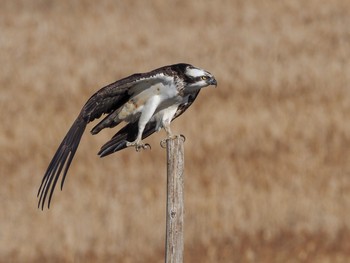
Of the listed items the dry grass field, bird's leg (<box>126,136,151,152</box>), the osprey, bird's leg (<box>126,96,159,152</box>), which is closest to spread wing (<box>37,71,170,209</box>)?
the osprey

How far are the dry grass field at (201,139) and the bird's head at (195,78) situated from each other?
5671 mm

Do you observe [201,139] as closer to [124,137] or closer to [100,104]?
Answer: [124,137]

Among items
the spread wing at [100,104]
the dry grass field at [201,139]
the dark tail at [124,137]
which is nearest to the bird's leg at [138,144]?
the dark tail at [124,137]

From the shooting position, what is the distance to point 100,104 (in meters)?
10.9

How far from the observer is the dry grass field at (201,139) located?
16.8 metres

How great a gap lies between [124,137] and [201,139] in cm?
818

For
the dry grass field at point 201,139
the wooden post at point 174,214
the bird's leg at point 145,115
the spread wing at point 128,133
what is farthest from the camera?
the dry grass field at point 201,139

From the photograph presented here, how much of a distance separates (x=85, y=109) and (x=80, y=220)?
6.69 meters

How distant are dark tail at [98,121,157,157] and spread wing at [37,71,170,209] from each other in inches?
11.2

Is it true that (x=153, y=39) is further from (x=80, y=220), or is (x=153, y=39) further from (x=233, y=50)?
(x=80, y=220)

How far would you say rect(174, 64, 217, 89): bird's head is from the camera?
11.3 m

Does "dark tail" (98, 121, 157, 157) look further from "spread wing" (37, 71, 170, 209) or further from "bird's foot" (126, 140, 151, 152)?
"spread wing" (37, 71, 170, 209)

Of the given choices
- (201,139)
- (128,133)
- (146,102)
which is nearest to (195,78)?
(146,102)

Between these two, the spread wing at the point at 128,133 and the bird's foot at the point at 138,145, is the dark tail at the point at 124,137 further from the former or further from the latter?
the bird's foot at the point at 138,145
